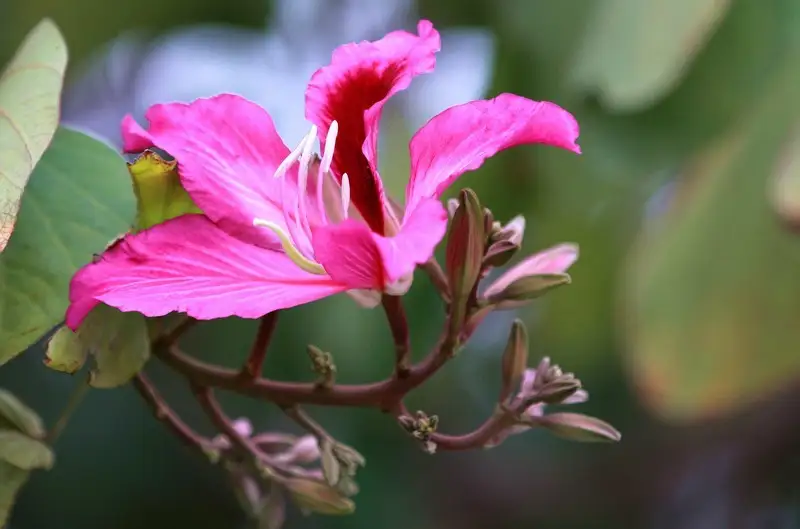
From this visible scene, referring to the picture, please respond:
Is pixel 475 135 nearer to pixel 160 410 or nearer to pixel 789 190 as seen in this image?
pixel 160 410

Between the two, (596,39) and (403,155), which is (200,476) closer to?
(403,155)

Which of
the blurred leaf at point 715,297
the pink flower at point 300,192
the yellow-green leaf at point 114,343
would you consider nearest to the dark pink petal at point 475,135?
the pink flower at point 300,192

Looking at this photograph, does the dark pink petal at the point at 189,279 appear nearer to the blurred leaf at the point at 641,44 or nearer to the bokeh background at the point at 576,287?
the bokeh background at the point at 576,287

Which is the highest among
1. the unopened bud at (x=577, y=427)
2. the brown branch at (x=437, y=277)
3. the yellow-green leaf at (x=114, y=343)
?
the brown branch at (x=437, y=277)

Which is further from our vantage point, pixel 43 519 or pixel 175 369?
pixel 43 519

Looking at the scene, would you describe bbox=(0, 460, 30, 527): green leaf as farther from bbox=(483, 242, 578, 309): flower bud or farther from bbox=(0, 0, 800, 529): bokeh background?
bbox=(483, 242, 578, 309): flower bud

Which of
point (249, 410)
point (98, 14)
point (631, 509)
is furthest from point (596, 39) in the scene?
point (631, 509)
